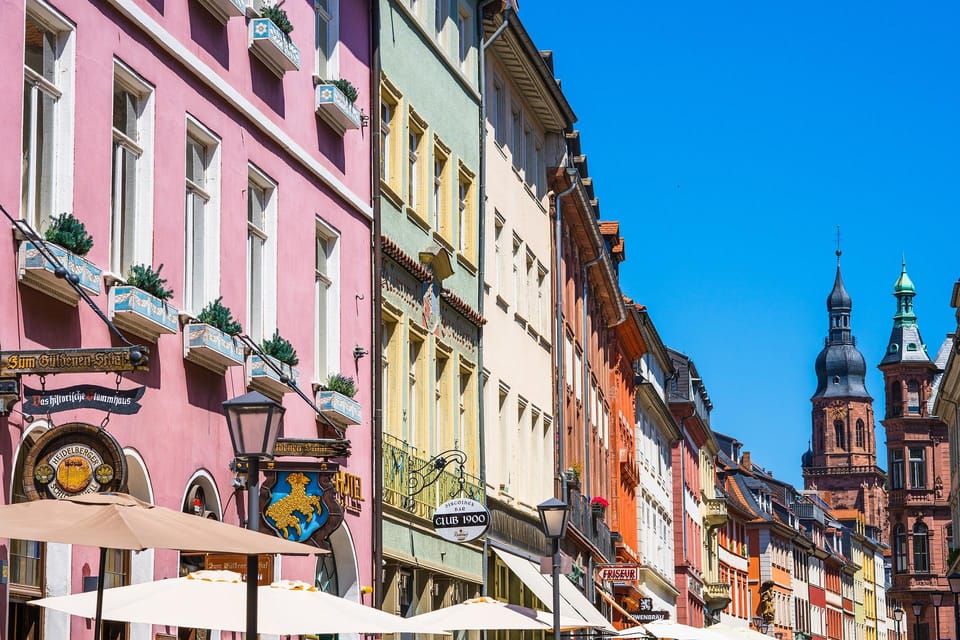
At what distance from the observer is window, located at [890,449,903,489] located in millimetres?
148000

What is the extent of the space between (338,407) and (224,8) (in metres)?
4.92

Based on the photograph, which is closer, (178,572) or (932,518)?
(178,572)

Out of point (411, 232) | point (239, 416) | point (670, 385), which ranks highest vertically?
point (670, 385)

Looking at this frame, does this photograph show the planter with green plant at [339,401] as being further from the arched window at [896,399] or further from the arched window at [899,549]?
the arched window at [896,399]

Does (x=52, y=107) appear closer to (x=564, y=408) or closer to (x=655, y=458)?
(x=564, y=408)

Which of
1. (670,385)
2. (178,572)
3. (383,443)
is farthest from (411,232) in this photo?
(670,385)

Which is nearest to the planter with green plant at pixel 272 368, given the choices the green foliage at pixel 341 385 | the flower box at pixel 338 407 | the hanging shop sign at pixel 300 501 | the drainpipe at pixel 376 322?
the hanging shop sign at pixel 300 501

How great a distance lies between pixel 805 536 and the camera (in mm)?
122938

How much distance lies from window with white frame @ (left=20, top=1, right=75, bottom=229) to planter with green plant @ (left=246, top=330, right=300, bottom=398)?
4.08 metres

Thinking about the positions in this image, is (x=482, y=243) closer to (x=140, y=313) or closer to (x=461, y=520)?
(x=461, y=520)

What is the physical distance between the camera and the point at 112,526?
33.6ft

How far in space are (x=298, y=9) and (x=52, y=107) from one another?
6385 mm

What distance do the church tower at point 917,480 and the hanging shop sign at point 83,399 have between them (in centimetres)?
12326

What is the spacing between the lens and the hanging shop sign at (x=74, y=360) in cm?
1171
